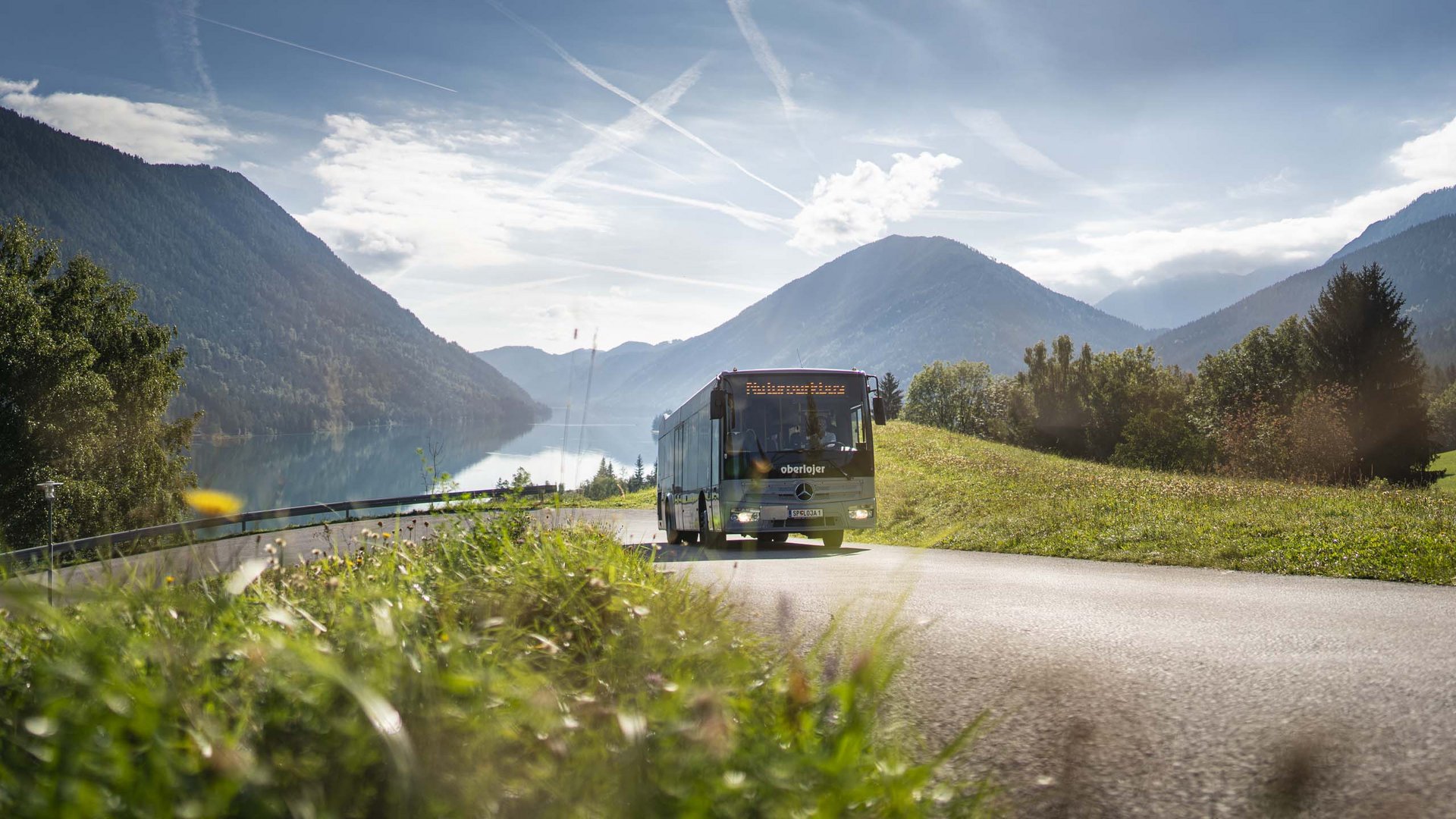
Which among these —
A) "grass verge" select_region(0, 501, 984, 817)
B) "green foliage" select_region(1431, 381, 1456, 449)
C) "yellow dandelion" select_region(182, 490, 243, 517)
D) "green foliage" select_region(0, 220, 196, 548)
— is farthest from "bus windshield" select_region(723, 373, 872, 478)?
"green foliage" select_region(1431, 381, 1456, 449)

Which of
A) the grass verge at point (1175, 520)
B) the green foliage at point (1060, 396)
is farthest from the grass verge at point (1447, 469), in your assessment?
the grass verge at point (1175, 520)

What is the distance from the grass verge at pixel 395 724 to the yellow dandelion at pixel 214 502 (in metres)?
0.40

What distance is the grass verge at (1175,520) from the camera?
35.7 feet

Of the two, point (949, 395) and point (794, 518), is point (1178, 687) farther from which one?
point (949, 395)

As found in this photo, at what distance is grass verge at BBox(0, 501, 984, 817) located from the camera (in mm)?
1750

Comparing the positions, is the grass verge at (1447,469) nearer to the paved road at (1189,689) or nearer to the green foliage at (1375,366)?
the green foliage at (1375,366)

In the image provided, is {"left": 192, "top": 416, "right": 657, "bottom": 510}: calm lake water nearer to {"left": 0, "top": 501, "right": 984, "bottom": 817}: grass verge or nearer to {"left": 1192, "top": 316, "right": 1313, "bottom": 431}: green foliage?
{"left": 0, "top": 501, "right": 984, "bottom": 817}: grass verge

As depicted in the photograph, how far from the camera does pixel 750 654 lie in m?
3.60

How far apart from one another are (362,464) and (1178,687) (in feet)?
491

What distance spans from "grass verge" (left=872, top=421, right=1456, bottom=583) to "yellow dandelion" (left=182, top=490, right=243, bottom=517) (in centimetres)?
272

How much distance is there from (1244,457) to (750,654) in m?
47.8

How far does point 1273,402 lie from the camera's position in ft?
192

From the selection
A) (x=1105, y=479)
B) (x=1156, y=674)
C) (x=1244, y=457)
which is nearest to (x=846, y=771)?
(x=1156, y=674)

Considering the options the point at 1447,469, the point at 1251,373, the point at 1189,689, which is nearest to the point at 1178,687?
the point at 1189,689
